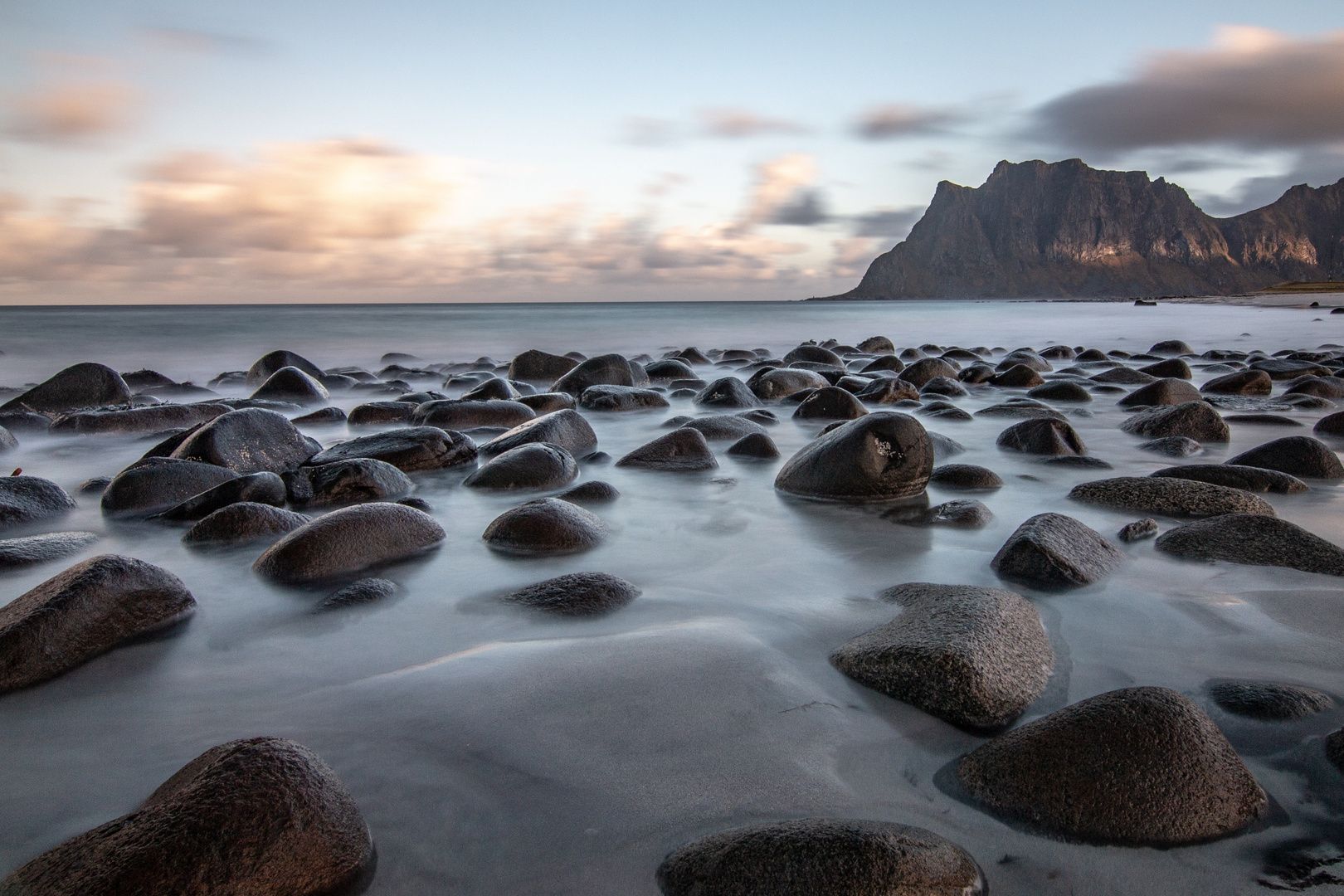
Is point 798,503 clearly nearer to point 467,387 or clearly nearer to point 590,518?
point 590,518

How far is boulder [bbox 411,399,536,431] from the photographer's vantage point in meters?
5.12

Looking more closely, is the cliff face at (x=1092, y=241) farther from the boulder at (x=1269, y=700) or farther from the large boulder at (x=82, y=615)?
the large boulder at (x=82, y=615)

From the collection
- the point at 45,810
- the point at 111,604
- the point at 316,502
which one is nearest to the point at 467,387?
the point at 316,502

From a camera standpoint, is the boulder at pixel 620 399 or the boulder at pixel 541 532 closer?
the boulder at pixel 541 532

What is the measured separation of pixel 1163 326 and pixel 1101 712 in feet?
75.6

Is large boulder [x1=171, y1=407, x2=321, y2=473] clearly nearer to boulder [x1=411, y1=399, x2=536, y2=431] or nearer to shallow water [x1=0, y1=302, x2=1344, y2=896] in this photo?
shallow water [x1=0, y1=302, x2=1344, y2=896]

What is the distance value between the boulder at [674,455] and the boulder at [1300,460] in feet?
8.17

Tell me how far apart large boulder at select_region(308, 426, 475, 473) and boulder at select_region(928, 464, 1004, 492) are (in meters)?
2.39

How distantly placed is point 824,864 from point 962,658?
0.63m

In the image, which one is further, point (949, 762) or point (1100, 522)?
point (1100, 522)

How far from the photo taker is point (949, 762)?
132cm

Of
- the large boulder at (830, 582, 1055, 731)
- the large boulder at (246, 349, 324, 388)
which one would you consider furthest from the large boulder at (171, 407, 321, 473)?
the large boulder at (246, 349, 324, 388)

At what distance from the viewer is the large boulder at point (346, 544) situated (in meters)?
2.27

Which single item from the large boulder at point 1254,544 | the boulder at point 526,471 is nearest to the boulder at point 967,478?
the large boulder at point 1254,544
